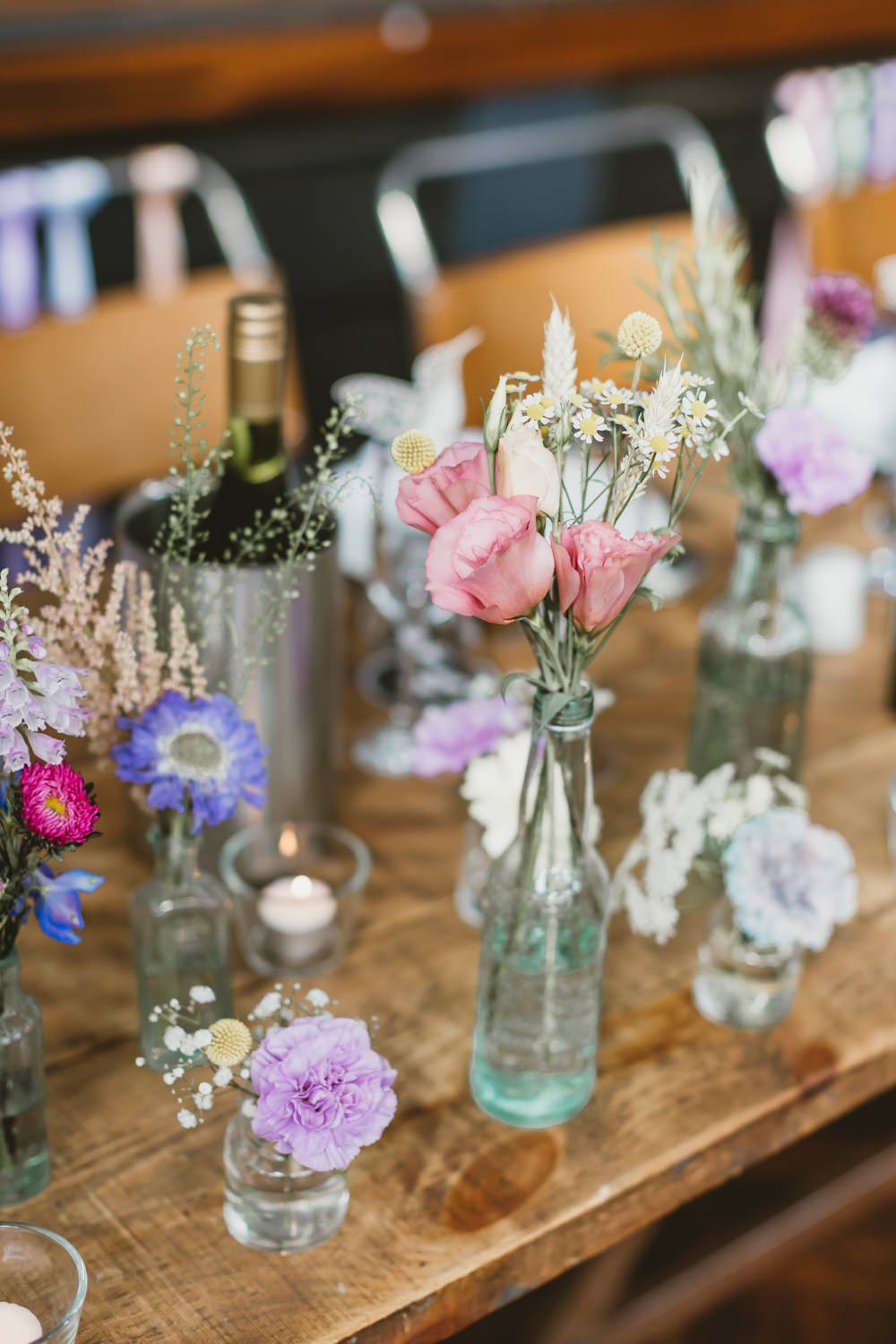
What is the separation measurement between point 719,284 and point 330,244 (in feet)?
7.22

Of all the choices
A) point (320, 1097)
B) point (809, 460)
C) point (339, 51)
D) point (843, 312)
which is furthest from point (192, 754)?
point (339, 51)

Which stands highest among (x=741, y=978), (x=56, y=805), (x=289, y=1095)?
(x=56, y=805)

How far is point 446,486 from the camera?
0.72m

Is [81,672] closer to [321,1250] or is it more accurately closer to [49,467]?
[321,1250]

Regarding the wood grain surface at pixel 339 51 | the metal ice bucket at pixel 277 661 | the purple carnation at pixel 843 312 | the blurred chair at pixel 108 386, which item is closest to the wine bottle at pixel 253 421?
the metal ice bucket at pixel 277 661

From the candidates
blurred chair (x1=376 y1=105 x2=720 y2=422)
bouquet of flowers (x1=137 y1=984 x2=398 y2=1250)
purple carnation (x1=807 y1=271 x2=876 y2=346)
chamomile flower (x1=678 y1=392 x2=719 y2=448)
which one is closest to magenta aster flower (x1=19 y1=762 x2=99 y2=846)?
bouquet of flowers (x1=137 y1=984 x2=398 y2=1250)

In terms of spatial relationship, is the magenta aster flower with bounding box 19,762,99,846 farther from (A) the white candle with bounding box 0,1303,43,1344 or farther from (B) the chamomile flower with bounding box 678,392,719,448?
(B) the chamomile flower with bounding box 678,392,719,448

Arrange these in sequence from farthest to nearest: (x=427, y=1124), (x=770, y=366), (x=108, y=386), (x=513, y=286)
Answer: (x=513, y=286) < (x=108, y=386) < (x=770, y=366) < (x=427, y=1124)

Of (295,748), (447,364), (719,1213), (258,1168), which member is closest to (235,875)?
(295,748)

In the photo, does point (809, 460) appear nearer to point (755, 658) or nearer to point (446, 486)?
point (755, 658)

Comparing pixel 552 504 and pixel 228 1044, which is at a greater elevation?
pixel 552 504

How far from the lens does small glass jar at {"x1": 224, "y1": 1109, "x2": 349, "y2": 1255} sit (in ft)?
2.53

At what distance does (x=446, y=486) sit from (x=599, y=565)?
0.29 feet

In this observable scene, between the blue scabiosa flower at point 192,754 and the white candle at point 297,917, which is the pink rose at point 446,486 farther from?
the white candle at point 297,917
